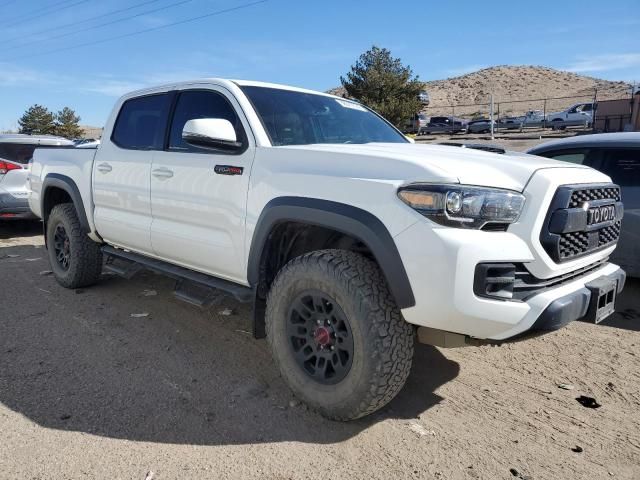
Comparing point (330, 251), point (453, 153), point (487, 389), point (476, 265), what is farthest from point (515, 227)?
point (487, 389)

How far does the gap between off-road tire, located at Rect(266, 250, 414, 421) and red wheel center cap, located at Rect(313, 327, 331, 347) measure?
0.21m

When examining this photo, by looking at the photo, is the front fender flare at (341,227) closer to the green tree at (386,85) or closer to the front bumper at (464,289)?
the front bumper at (464,289)

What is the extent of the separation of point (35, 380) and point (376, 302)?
233 centimetres

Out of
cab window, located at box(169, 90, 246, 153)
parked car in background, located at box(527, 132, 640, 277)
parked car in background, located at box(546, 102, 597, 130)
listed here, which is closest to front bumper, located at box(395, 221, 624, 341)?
cab window, located at box(169, 90, 246, 153)

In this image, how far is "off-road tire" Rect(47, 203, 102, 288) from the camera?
512 centimetres

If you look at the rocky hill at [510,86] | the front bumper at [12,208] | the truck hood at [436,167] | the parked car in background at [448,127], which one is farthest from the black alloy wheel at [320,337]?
the rocky hill at [510,86]

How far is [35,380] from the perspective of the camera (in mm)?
3371

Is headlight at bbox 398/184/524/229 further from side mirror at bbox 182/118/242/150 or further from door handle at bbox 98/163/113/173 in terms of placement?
door handle at bbox 98/163/113/173

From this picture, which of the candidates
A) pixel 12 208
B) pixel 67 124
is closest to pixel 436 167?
pixel 12 208

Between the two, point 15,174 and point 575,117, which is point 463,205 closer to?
point 15,174

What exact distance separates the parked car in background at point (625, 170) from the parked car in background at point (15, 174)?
7119mm

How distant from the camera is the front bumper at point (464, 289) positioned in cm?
233

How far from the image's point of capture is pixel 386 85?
112 ft

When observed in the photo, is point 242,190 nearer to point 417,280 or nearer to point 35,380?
point 417,280
